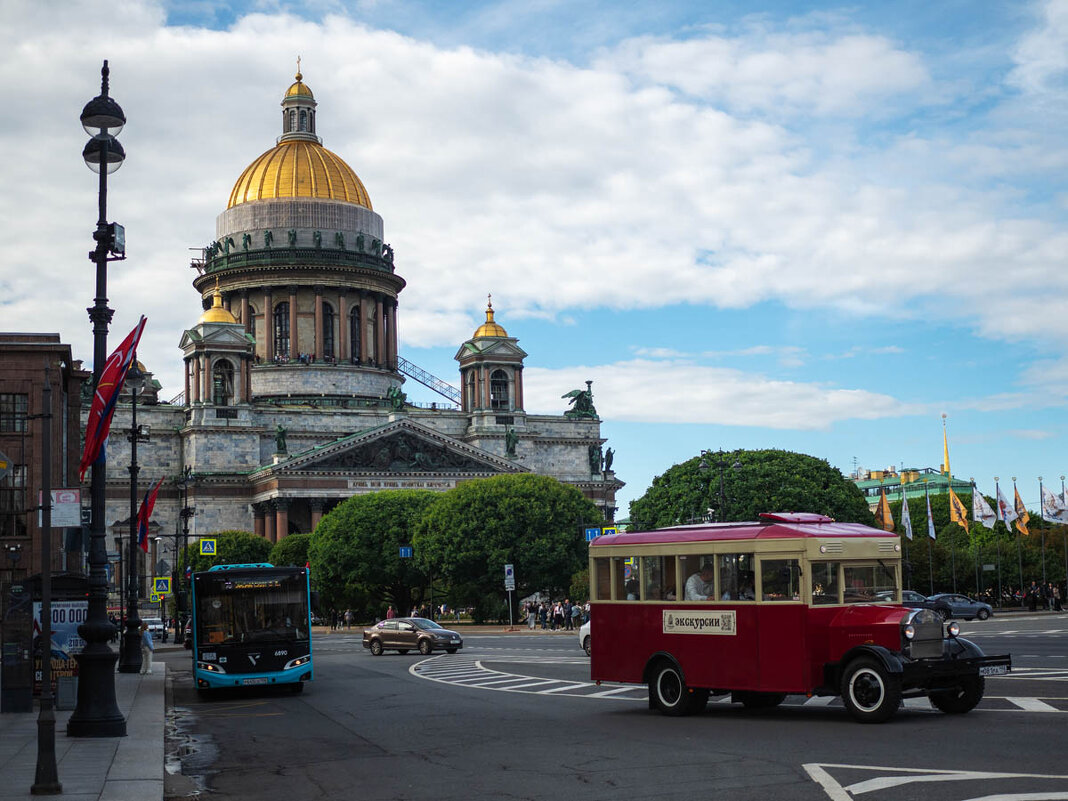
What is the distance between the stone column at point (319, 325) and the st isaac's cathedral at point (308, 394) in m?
0.16

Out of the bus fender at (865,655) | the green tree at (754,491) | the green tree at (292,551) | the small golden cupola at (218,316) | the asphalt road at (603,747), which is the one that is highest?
the small golden cupola at (218,316)

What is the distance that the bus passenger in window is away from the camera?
22.3 metres

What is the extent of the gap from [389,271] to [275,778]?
107 metres

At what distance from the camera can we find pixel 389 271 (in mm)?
122750

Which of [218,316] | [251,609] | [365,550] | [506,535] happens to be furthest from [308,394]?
[251,609]

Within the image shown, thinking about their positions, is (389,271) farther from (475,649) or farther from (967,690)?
(967,690)

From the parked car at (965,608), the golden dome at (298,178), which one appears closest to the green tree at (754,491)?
the parked car at (965,608)

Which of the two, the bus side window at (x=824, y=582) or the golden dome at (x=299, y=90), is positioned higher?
the golden dome at (x=299, y=90)

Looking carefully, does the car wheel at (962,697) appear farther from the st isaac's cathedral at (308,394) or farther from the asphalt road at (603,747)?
the st isaac's cathedral at (308,394)

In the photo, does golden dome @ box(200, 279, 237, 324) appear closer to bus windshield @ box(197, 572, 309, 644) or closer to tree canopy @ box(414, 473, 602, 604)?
tree canopy @ box(414, 473, 602, 604)

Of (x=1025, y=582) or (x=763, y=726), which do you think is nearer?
(x=763, y=726)

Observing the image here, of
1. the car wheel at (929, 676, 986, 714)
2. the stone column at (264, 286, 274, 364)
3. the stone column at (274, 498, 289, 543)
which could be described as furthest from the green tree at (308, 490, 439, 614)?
the car wheel at (929, 676, 986, 714)

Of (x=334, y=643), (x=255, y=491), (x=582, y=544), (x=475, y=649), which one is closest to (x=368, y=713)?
(x=475, y=649)

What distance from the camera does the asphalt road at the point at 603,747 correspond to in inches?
589
